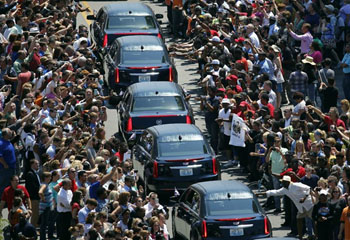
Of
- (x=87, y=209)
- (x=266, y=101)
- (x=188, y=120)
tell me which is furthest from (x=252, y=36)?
(x=87, y=209)

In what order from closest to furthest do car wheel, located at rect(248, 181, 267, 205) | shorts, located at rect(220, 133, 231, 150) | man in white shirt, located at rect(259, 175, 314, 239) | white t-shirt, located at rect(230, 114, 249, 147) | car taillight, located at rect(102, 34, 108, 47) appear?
1. man in white shirt, located at rect(259, 175, 314, 239)
2. car wheel, located at rect(248, 181, 267, 205)
3. white t-shirt, located at rect(230, 114, 249, 147)
4. shorts, located at rect(220, 133, 231, 150)
5. car taillight, located at rect(102, 34, 108, 47)

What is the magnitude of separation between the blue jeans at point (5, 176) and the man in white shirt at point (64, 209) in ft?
7.72

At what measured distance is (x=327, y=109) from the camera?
31078mm

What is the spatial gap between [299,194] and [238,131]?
483cm

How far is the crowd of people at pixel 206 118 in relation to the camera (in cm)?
2430

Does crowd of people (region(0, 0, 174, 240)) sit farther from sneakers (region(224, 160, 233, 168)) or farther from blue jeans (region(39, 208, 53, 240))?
sneakers (region(224, 160, 233, 168))

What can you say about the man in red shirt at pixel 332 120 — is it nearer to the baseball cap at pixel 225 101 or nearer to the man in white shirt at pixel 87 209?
the baseball cap at pixel 225 101

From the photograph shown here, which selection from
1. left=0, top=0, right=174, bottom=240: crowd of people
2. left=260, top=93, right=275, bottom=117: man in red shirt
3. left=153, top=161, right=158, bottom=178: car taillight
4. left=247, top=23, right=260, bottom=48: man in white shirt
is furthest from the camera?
left=247, top=23, right=260, bottom=48: man in white shirt

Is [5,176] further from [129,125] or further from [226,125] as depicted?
[226,125]

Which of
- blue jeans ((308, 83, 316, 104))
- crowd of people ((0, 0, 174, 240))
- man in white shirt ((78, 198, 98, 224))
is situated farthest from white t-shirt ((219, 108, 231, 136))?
man in white shirt ((78, 198, 98, 224))

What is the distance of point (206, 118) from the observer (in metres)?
31.7

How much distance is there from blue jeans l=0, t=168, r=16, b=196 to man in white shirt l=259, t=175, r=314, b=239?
5674 mm

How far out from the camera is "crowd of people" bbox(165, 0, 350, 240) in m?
25.2

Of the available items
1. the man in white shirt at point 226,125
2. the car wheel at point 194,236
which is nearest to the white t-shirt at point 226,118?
the man in white shirt at point 226,125
